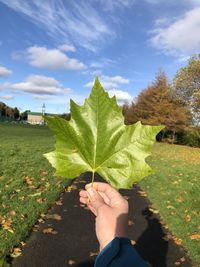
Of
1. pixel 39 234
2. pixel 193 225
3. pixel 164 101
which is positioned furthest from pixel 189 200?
pixel 164 101

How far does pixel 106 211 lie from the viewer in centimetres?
145

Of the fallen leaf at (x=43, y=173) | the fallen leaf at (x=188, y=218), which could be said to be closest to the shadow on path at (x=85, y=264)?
the fallen leaf at (x=188, y=218)

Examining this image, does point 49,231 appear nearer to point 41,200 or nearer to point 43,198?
point 41,200

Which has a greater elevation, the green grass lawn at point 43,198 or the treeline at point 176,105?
the treeline at point 176,105

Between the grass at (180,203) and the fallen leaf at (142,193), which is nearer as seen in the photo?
the grass at (180,203)

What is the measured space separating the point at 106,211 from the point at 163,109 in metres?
44.9

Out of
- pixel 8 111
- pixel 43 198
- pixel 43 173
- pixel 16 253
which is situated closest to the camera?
pixel 16 253

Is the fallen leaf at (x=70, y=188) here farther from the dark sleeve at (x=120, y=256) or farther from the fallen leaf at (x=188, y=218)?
the dark sleeve at (x=120, y=256)

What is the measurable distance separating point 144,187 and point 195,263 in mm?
6110

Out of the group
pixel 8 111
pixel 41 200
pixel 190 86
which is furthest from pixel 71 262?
pixel 8 111

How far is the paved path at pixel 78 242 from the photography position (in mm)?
5832

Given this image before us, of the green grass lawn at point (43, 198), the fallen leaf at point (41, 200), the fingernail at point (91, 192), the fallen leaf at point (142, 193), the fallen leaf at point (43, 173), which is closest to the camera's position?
the fingernail at point (91, 192)

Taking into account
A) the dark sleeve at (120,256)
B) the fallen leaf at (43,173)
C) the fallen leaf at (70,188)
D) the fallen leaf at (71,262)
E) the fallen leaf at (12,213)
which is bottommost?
the fallen leaf at (71,262)

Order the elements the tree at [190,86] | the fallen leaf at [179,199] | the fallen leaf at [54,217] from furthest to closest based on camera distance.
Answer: the tree at [190,86] → the fallen leaf at [179,199] → the fallen leaf at [54,217]
